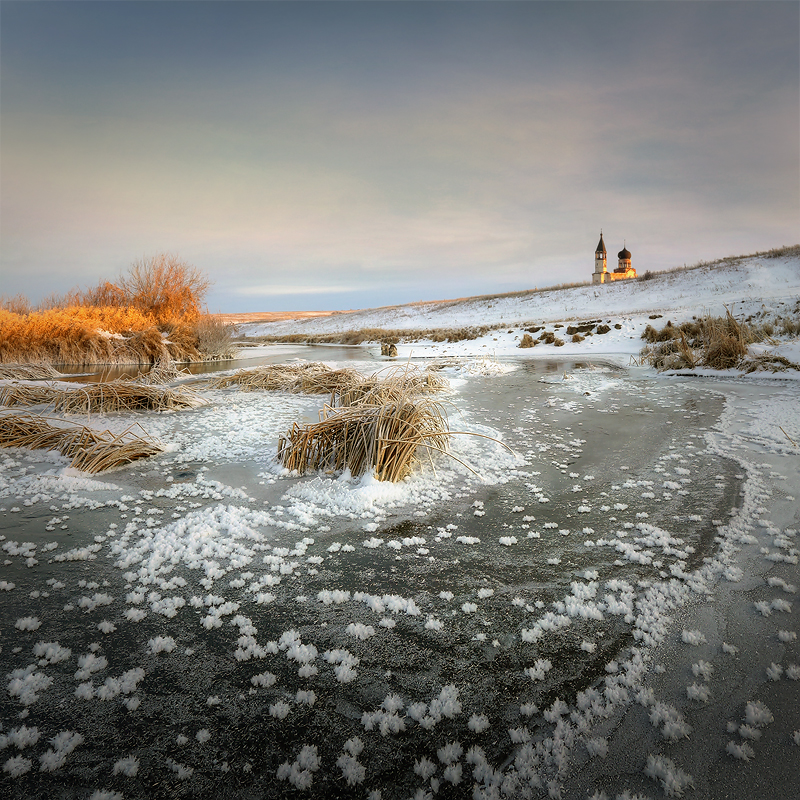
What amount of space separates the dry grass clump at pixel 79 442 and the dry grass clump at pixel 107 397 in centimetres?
96

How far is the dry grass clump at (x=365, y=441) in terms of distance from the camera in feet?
9.91

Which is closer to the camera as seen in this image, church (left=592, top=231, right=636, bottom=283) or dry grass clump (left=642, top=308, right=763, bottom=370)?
dry grass clump (left=642, top=308, right=763, bottom=370)

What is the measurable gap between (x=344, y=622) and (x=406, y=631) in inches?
9.0

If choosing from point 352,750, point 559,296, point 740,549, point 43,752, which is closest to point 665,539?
point 740,549

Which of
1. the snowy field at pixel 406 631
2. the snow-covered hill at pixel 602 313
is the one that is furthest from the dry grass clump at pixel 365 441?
the snow-covered hill at pixel 602 313

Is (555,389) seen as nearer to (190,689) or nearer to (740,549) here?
(740,549)

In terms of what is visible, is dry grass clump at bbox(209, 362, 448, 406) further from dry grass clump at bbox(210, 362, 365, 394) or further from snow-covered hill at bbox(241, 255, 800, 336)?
snow-covered hill at bbox(241, 255, 800, 336)

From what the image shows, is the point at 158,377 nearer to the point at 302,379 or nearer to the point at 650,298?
the point at 302,379

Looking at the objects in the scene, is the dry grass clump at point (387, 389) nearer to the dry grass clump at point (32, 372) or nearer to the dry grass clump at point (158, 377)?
the dry grass clump at point (158, 377)

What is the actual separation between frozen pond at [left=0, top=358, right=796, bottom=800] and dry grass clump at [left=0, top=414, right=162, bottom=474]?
0.65ft

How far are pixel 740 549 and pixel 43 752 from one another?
8.67ft

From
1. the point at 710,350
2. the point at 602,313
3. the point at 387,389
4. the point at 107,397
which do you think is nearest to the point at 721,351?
the point at 710,350

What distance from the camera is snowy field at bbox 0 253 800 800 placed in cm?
105

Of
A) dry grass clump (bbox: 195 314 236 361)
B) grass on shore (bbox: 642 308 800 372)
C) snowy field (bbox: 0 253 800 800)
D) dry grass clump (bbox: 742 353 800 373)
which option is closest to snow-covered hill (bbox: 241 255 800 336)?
grass on shore (bbox: 642 308 800 372)
